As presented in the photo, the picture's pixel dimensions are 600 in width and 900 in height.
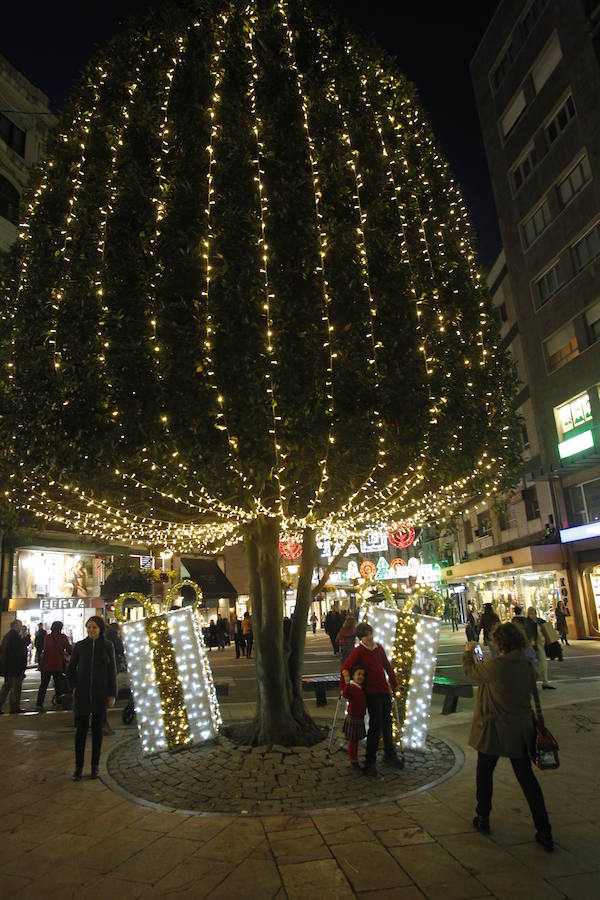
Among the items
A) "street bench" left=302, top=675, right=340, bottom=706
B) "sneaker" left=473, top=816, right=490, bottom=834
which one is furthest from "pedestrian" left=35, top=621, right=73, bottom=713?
"sneaker" left=473, top=816, right=490, bottom=834

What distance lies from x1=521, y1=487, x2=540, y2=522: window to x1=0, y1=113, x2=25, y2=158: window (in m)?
27.3

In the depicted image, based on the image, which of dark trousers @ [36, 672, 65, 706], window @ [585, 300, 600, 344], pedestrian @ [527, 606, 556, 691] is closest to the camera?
pedestrian @ [527, 606, 556, 691]

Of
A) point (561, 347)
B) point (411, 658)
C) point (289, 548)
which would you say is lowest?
point (411, 658)

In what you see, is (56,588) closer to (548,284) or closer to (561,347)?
(561,347)

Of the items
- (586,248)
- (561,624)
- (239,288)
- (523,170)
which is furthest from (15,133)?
(561,624)

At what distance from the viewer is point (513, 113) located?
26234mm

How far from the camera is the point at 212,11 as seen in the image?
767 cm

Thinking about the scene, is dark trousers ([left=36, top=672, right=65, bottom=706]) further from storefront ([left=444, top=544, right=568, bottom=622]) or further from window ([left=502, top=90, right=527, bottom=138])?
window ([left=502, top=90, right=527, bottom=138])

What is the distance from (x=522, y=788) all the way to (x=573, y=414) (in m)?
20.6

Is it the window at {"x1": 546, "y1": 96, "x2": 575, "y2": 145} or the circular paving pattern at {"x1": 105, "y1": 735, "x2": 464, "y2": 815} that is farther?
the window at {"x1": 546, "y1": 96, "x2": 575, "y2": 145}

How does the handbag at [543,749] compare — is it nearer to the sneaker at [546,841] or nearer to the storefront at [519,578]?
the sneaker at [546,841]

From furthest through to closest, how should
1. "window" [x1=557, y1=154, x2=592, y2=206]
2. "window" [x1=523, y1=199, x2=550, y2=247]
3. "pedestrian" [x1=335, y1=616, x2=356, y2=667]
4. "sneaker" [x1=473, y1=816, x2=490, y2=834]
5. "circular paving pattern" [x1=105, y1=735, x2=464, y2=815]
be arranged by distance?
"window" [x1=523, y1=199, x2=550, y2=247], "window" [x1=557, y1=154, x2=592, y2=206], "pedestrian" [x1=335, y1=616, x2=356, y2=667], "circular paving pattern" [x1=105, y1=735, x2=464, y2=815], "sneaker" [x1=473, y1=816, x2=490, y2=834]

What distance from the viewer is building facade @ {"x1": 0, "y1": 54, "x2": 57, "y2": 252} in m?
22.5

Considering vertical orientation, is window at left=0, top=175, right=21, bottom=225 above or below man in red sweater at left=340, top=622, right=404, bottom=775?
above
